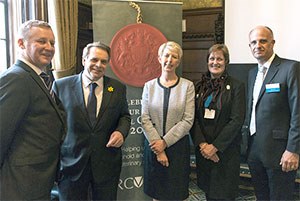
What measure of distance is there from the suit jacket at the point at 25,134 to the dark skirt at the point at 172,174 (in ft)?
2.83

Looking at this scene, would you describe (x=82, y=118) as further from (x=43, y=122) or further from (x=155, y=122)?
(x=155, y=122)

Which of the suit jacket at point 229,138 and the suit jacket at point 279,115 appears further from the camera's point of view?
the suit jacket at point 229,138

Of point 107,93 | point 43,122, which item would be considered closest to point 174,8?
point 107,93

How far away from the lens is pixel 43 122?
1.54m

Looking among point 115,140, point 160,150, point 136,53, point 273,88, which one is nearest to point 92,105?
point 115,140

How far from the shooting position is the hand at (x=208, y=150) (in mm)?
2113

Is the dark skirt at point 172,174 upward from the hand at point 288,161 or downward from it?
downward

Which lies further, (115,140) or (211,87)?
(211,87)

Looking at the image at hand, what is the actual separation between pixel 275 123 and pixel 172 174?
2.64 feet

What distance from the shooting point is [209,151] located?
2.11 m

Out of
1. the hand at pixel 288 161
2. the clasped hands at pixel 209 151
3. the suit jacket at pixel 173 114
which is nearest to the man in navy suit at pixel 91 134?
the suit jacket at pixel 173 114

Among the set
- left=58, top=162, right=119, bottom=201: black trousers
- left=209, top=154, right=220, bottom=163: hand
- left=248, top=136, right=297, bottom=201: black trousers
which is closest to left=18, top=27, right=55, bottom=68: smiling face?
left=58, top=162, right=119, bottom=201: black trousers

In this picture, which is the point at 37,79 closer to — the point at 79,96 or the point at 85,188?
the point at 79,96

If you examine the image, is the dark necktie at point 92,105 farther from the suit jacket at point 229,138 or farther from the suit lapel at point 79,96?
the suit jacket at point 229,138
